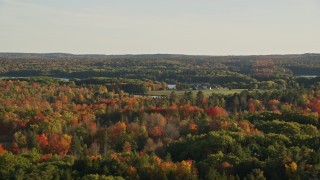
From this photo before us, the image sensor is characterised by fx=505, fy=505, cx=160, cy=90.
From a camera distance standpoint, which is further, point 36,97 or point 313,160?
point 36,97

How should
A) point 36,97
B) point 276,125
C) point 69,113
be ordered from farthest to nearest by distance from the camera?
point 36,97, point 69,113, point 276,125

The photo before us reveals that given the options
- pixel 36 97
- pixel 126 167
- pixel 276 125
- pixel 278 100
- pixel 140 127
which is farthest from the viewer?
pixel 36 97

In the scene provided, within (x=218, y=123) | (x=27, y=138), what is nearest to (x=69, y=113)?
(x=27, y=138)

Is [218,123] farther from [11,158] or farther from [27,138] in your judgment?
[11,158]

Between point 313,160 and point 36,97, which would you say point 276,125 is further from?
point 36,97

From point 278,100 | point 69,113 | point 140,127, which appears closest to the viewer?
point 140,127

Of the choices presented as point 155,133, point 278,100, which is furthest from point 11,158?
point 278,100
